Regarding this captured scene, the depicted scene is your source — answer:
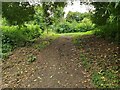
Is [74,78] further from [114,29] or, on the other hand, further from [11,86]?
[114,29]

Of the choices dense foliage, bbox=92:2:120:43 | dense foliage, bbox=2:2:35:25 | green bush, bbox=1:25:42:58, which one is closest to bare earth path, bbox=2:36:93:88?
green bush, bbox=1:25:42:58

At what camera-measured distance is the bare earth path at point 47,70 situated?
338 inches

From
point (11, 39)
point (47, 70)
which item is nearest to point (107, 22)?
point (47, 70)

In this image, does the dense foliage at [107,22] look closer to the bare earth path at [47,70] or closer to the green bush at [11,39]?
the bare earth path at [47,70]

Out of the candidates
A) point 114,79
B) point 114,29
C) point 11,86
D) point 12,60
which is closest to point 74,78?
point 114,79

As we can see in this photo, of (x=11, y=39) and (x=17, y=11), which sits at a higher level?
(x=17, y=11)

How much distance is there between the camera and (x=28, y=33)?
1855cm

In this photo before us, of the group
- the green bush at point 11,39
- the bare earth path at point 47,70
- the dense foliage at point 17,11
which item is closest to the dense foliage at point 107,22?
the bare earth path at point 47,70

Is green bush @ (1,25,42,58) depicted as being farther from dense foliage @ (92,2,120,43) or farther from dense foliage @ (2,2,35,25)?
dense foliage @ (92,2,120,43)

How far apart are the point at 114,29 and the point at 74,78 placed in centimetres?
528

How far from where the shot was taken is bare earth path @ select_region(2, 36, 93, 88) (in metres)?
8.58

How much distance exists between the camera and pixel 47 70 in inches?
391

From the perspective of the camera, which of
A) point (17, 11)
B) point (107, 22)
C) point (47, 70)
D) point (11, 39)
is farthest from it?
point (11, 39)

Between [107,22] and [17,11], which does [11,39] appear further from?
[107,22]
